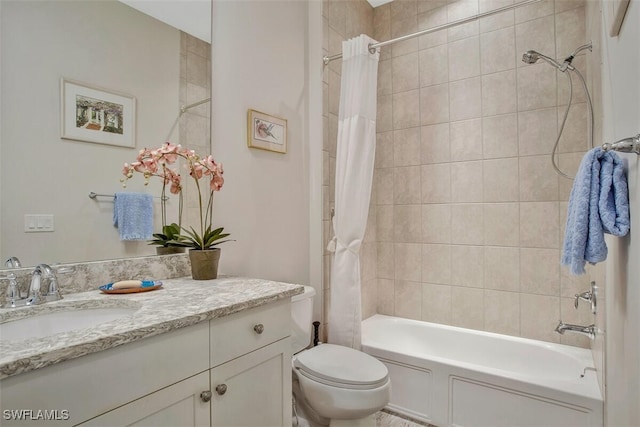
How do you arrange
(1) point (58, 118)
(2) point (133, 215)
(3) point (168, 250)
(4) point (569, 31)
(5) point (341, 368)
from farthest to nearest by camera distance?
(4) point (569, 31) < (5) point (341, 368) < (3) point (168, 250) < (2) point (133, 215) < (1) point (58, 118)

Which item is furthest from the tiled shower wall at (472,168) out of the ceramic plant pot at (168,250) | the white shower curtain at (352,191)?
the ceramic plant pot at (168,250)

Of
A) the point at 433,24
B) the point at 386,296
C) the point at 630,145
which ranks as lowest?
the point at 386,296

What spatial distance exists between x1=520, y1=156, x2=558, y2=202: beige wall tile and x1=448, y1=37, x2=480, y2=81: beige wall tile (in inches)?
28.3

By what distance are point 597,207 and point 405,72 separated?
6.71 feet

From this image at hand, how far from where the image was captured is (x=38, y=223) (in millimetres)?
1134

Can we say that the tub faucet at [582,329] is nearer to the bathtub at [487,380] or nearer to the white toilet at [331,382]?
the bathtub at [487,380]

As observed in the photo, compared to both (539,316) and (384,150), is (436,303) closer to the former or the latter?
(539,316)

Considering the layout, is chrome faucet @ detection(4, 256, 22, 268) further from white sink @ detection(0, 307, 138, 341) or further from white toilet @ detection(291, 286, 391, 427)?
A: white toilet @ detection(291, 286, 391, 427)

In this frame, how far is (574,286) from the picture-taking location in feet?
6.70

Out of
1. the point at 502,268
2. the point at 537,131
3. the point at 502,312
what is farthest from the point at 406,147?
the point at 502,312

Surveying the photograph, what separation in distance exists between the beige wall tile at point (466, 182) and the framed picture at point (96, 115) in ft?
6.65

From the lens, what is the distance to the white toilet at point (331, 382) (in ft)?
4.82

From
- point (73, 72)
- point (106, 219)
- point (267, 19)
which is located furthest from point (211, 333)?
point (267, 19)

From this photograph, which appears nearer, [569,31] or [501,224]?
[569,31]
